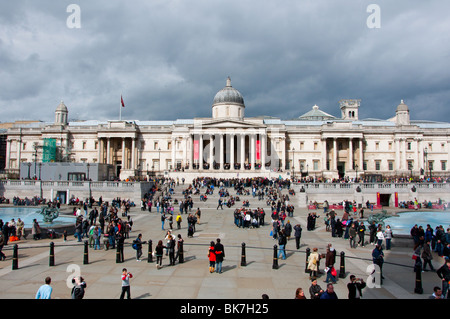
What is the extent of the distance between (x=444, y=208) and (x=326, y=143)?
119 ft

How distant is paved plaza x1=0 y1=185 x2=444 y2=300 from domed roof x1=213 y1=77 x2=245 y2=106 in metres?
55.8

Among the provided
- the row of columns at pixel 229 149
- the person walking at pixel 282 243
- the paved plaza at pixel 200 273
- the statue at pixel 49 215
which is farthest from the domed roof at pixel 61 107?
the person walking at pixel 282 243

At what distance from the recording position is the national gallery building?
227 ft

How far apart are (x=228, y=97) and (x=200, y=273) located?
2509 inches

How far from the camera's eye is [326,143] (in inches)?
2950

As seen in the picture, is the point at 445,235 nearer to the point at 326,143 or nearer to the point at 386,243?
the point at 386,243

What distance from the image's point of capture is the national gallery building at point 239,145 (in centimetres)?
6919

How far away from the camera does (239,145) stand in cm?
7119

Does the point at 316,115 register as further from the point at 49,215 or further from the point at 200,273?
the point at 200,273

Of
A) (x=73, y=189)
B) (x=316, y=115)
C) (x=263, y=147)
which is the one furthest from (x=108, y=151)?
(x=316, y=115)

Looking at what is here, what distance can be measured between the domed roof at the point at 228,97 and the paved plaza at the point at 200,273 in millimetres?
55800

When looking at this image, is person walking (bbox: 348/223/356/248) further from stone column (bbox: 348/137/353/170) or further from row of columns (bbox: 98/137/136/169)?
row of columns (bbox: 98/137/136/169)

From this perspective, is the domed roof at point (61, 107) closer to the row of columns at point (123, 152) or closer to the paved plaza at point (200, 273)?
the row of columns at point (123, 152)
